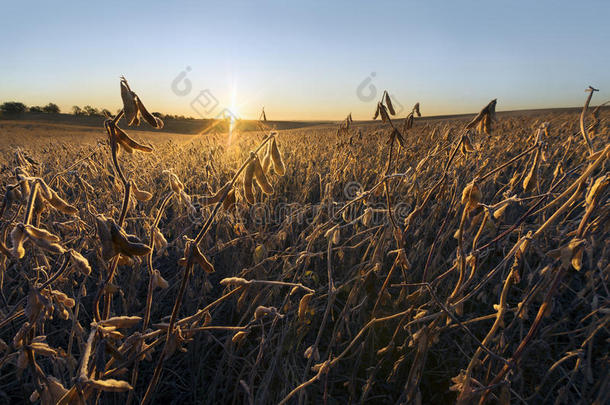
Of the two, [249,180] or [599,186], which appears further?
[249,180]

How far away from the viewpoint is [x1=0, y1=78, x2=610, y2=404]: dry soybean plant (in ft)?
2.86

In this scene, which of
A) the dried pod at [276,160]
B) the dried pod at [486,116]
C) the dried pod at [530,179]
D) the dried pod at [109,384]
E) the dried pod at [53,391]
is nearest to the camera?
the dried pod at [109,384]

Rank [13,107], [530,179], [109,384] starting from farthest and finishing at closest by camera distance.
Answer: [13,107] < [530,179] < [109,384]

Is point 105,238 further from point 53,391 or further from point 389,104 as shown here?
point 389,104

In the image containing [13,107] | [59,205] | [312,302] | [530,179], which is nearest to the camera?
[59,205]

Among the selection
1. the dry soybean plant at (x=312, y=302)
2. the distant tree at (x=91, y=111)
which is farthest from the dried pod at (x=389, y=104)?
the distant tree at (x=91, y=111)

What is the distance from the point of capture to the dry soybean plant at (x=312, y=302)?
871mm

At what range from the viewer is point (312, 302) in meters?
1.76

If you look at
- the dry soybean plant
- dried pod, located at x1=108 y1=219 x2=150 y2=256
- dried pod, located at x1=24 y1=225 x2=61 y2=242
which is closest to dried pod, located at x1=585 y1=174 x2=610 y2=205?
the dry soybean plant

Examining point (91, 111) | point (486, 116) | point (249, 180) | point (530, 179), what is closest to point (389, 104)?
point (486, 116)

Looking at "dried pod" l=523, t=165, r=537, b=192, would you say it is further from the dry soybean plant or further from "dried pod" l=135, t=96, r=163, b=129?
"dried pod" l=135, t=96, r=163, b=129

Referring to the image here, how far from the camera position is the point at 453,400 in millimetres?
1518

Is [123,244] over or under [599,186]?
under

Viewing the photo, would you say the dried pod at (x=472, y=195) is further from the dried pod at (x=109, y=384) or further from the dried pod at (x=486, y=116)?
the dried pod at (x=109, y=384)
